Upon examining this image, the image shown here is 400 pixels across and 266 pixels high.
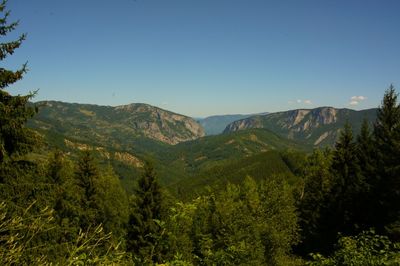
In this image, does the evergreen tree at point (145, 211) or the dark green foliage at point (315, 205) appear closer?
the evergreen tree at point (145, 211)

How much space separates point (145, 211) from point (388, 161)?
2265 centimetres

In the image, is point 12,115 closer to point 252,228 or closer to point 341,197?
point 252,228

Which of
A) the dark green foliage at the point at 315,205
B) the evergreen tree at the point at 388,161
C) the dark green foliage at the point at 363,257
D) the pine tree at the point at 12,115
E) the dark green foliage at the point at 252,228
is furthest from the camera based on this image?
the dark green foliage at the point at 315,205

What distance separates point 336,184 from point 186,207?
1383 inches

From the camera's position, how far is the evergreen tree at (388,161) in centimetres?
2850

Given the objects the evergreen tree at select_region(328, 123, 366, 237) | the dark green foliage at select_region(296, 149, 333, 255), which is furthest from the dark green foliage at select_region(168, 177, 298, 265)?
the evergreen tree at select_region(328, 123, 366, 237)

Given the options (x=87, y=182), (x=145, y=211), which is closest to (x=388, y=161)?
(x=145, y=211)

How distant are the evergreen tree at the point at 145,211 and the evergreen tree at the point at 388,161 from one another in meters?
20.3

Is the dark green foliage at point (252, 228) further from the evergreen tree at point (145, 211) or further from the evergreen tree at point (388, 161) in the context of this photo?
the evergreen tree at point (388, 161)

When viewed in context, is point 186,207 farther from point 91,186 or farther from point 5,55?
point 91,186

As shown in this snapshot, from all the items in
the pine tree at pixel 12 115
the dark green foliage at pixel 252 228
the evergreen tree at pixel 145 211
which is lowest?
the dark green foliage at pixel 252 228

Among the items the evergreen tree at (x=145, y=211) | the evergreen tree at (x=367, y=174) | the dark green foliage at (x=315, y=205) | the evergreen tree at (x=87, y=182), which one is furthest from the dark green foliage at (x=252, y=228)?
the evergreen tree at (x=87, y=182)

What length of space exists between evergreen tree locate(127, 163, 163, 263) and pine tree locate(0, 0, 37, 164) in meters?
20.4

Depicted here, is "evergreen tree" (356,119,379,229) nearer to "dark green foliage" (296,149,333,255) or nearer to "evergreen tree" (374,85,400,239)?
"evergreen tree" (374,85,400,239)
